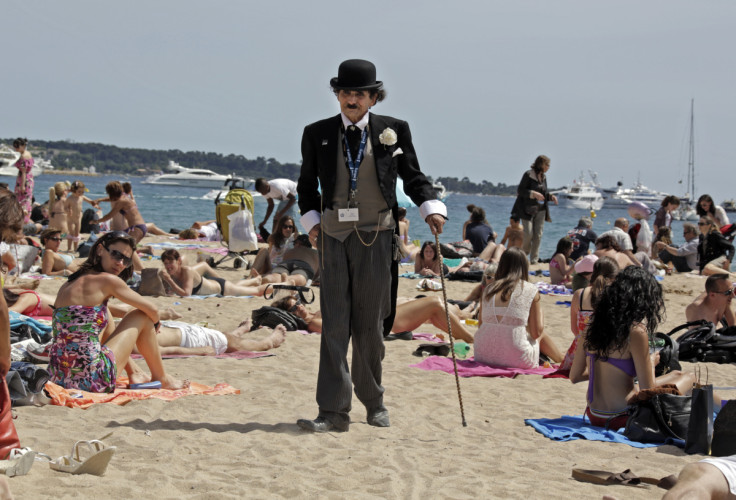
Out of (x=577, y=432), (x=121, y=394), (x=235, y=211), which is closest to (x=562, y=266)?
(x=235, y=211)

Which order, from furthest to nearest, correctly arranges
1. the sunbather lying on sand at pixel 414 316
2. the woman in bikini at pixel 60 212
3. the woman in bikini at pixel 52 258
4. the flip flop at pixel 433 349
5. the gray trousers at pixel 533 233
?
the woman in bikini at pixel 60 212 → the gray trousers at pixel 533 233 → the woman in bikini at pixel 52 258 → the sunbather lying on sand at pixel 414 316 → the flip flop at pixel 433 349

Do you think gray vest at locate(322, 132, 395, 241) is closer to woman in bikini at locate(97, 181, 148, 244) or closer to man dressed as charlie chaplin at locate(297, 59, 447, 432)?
man dressed as charlie chaplin at locate(297, 59, 447, 432)

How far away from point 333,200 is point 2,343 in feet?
6.37

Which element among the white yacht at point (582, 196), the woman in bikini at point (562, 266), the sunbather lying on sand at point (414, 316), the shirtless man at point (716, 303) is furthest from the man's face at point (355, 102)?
the white yacht at point (582, 196)

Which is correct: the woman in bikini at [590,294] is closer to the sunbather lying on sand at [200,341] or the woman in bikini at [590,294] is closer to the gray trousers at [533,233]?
the sunbather lying on sand at [200,341]

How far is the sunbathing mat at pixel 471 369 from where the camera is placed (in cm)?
662

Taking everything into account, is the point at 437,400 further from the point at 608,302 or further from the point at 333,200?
the point at 333,200

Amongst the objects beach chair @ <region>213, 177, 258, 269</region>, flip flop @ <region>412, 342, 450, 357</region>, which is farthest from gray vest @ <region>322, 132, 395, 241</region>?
beach chair @ <region>213, 177, 258, 269</region>

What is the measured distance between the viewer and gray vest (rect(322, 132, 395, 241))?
4.60m

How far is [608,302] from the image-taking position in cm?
512

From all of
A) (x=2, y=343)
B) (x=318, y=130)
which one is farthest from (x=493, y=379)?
(x=2, y=343)

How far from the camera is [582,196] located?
288 feet

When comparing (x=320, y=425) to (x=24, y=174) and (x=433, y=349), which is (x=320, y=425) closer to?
(x=433, y=349)

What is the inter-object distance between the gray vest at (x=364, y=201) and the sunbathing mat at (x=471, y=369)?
7.48 feet
